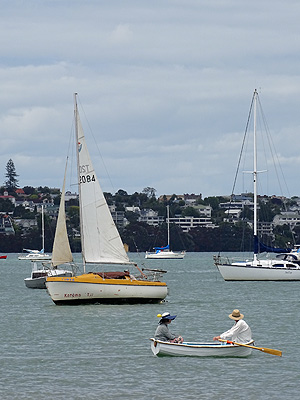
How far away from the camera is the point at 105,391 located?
91.7 feet

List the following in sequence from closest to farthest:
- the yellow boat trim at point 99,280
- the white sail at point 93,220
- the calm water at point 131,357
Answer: the calm water at point 131,357, the yellow boat trim at point 99,280, the white sail at point 93,220

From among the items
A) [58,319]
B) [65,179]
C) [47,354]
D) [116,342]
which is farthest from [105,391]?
[65,179]

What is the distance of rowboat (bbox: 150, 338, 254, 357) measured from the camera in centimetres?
3189

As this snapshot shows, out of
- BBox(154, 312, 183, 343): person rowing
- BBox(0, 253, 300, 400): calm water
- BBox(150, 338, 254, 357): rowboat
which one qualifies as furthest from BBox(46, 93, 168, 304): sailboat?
BBox(150, 338, 254, 357): rowboat

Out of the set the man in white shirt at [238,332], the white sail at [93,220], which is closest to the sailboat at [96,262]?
the white sail at [93,220]

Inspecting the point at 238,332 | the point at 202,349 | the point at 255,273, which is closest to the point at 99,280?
the point at 202,349

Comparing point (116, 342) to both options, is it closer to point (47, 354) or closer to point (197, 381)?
point (47, 354)

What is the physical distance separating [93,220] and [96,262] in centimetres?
221

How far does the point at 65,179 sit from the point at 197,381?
3357 centimetres

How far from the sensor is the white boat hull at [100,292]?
162 ft

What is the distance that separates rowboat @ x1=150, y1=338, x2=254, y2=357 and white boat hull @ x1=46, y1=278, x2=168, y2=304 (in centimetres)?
1703

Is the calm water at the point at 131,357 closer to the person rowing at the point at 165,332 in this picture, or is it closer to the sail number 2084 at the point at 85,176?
the person rowing at the point at 165,332

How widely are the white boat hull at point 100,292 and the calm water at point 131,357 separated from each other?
1.73 ft

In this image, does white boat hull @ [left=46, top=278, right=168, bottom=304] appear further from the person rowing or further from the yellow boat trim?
the person rowing
